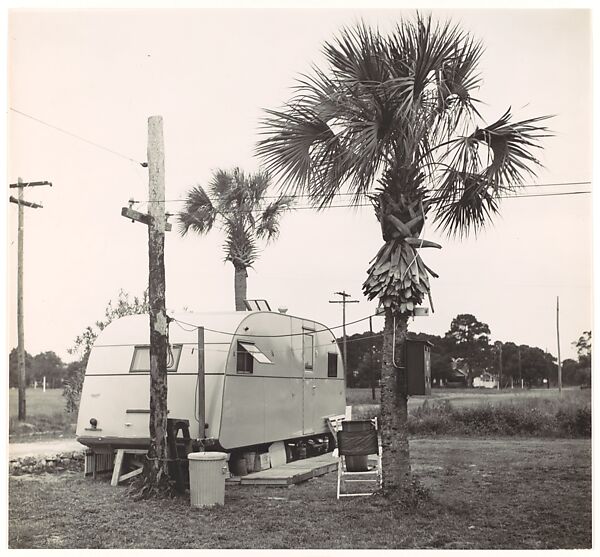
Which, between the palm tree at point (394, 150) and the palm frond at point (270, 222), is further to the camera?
the palm frond at point (270, 222)

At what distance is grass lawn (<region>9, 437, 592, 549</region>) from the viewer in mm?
8453

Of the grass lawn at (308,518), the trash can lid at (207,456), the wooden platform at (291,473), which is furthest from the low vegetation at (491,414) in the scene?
the trash can lid at (207,456)

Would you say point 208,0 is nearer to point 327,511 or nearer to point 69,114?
point 69,114

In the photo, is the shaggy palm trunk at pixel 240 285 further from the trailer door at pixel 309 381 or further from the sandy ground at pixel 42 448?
the sandy ground at pixel 42 448

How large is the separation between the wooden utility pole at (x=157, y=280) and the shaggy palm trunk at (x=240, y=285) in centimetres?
330

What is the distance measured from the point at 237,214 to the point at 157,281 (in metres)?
4.84

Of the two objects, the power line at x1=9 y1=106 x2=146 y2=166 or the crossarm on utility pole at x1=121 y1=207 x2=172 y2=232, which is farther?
the crossarm on utility pole at x1=121 y1=207 x2=172 y2=232

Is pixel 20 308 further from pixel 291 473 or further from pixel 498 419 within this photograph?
pixel 498 419

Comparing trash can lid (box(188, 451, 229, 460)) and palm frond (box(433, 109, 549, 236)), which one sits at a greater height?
palm frond (box(433, 109, 549, 236))

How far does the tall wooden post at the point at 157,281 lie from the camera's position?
1044cm

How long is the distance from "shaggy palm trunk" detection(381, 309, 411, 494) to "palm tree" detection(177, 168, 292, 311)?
4.37 metres

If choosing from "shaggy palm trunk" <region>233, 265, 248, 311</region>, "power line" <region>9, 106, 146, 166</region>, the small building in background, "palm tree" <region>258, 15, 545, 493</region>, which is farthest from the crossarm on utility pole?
the small building in background

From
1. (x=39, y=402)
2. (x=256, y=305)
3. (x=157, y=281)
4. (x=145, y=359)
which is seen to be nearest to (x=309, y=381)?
(x=256, y=305)

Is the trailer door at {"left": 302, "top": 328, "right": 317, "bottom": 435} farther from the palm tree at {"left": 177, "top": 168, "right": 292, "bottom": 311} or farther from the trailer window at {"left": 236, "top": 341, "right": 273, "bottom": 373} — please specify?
the trailer window at {"left": 236, "top": 341, "right": 273, "bottom": 373}
